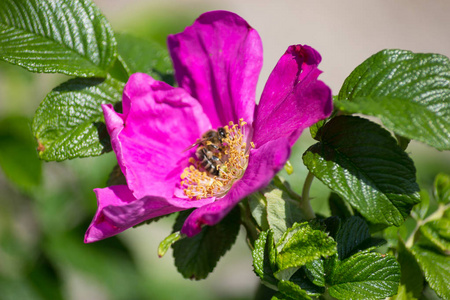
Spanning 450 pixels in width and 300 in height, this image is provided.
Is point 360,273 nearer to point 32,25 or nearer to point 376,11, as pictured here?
point 32,25

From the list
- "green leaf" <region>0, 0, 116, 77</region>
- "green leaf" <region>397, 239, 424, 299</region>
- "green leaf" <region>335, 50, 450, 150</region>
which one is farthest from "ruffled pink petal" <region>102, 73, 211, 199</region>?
"green leaf" <region>397, 239, 424, 299</region>

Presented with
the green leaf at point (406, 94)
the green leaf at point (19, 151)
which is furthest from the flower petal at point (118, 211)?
the green leaf at point (19, 151)

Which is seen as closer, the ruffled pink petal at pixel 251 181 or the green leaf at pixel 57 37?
the ruffled pink petal at pixel 251 181

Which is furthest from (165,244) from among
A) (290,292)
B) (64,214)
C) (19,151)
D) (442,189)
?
(64,214)

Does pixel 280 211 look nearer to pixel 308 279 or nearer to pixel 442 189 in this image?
pixel 308 279

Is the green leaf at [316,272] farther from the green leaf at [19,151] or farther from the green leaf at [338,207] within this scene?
the green leaf at [19,151]

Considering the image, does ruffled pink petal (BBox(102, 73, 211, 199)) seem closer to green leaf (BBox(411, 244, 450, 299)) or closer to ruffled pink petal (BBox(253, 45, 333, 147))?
ruffled pink petal (BBox(253, 45, 333, 147))
